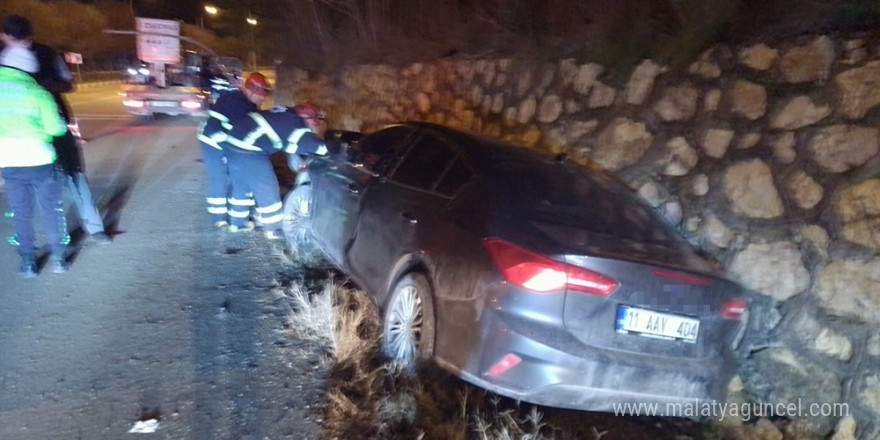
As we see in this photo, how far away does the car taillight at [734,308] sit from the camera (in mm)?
3779

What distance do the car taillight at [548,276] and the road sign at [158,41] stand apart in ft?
65.9

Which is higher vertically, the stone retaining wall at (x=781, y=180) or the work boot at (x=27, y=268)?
the stone retaining wall at (x=781, y=180)

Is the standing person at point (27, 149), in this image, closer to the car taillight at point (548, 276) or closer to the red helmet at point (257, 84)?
the red helmet at point (257, 84)

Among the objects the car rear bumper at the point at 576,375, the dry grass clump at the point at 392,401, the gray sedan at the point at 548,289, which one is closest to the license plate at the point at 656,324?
the gray sedan at the point at 548,289

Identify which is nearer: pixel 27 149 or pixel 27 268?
pixel 27 149

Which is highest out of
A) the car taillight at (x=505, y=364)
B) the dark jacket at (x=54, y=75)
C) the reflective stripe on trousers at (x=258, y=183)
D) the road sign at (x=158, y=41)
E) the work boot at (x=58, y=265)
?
the road sign at (x=158, y=41)

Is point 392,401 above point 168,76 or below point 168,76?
below

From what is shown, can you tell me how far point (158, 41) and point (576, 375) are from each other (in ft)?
71.7

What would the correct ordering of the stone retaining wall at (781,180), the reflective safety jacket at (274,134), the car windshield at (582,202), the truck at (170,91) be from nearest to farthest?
the car windshield at (582,202) → the stone retaining wall at (781,180) → the reflective safety jacket at (274,134) → the truck at (170,91)

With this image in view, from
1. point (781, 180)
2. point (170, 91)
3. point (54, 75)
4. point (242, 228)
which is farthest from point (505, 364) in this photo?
point (170, 91)

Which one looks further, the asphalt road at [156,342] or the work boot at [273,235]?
the work boot at [273,235]

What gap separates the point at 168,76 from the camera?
18781mm

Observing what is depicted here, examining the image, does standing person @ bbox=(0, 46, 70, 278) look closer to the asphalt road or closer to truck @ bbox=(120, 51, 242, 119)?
the asphalt road

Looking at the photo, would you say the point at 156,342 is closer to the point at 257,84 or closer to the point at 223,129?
the point at 223,129
